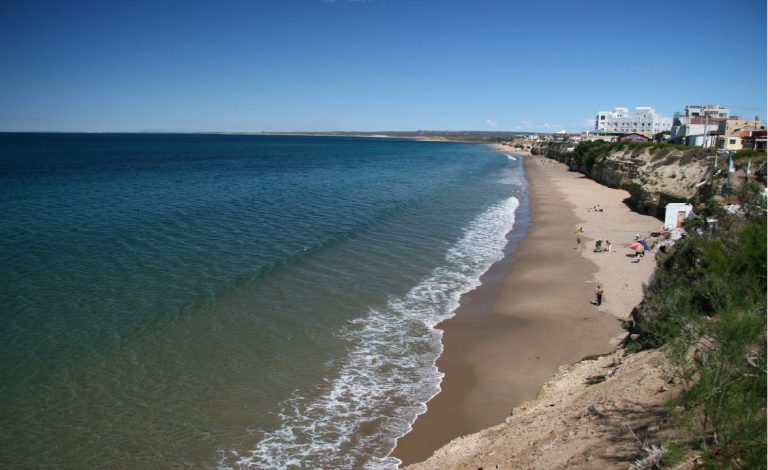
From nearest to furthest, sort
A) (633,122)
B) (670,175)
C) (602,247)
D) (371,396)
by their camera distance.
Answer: (371,396) → (602,247) → (670,175) → (633,122)

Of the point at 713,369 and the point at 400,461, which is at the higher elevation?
the point at 713,369

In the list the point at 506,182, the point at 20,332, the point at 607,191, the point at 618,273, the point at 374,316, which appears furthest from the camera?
the point at 506,182

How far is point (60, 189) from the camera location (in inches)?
1940

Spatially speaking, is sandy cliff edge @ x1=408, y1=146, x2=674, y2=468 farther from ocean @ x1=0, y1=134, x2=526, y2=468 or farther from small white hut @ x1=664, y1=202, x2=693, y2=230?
small white hut @ x1=664, y1=202, x2=693, y2=230

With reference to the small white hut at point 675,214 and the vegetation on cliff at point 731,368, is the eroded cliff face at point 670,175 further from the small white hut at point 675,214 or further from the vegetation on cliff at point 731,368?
the vegetation on cliff at point 731,368

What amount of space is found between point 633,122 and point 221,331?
145 meters

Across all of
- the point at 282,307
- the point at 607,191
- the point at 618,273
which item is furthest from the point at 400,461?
the point at 607,191

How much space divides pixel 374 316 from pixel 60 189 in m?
43.7

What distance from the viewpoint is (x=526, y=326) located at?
18.7 metres

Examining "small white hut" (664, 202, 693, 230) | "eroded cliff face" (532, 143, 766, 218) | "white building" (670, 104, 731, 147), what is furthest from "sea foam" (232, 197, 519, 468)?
"white building" (670, 104, 731, 147)

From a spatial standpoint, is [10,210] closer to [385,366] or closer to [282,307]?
[282,307]

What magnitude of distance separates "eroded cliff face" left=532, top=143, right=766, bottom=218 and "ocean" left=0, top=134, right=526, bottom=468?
12.4m

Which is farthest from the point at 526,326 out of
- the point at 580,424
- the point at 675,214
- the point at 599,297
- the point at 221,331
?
the point at 675,214

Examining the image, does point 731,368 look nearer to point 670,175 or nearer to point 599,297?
point 599,297
